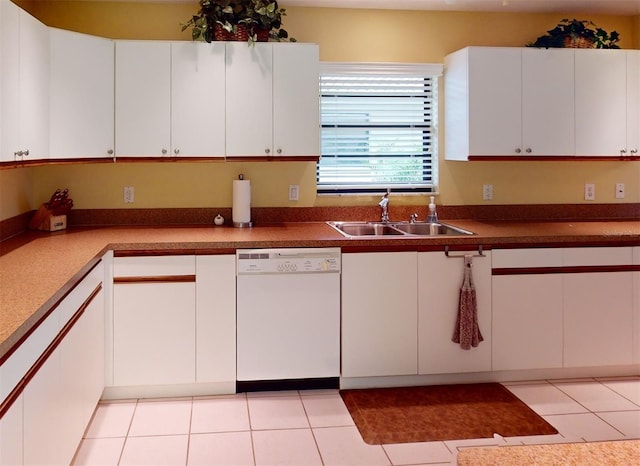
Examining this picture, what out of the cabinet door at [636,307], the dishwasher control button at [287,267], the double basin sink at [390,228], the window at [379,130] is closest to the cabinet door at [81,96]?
the dishwasher control button at [287,267]

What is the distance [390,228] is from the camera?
4293 millimetres

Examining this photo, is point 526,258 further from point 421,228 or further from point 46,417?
point 46,417

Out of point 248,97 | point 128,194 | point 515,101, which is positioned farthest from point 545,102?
point 128,194

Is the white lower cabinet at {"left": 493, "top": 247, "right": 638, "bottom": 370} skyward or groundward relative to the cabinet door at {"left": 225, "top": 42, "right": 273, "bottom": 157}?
groundward

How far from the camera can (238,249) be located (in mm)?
3611

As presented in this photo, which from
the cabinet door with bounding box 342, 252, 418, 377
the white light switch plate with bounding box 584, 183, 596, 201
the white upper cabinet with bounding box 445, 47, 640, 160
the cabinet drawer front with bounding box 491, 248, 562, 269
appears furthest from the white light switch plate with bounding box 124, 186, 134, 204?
the white light switch plate with bounding box 584, 183, 596, 201

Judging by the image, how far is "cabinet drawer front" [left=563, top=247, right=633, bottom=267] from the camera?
152 inches

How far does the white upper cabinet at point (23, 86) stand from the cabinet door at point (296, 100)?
130 centimetres

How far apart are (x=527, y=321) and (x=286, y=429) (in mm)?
1586

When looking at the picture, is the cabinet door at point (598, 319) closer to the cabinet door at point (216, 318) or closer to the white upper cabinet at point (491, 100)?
the white upper cabinet at point (491, 100)

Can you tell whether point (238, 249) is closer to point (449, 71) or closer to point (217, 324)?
point (217, 324)

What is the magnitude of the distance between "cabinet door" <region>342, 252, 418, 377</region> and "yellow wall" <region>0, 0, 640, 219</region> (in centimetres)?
83

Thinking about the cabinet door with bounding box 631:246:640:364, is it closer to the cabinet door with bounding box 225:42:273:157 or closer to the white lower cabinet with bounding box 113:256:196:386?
the cabinet door with bounding box 225:42:273:157

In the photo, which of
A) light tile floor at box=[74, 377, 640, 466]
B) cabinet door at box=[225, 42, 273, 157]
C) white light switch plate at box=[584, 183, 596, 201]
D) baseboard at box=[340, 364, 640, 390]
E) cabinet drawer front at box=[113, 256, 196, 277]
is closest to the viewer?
light tile floor at box=[74, 377, 640, 466]
